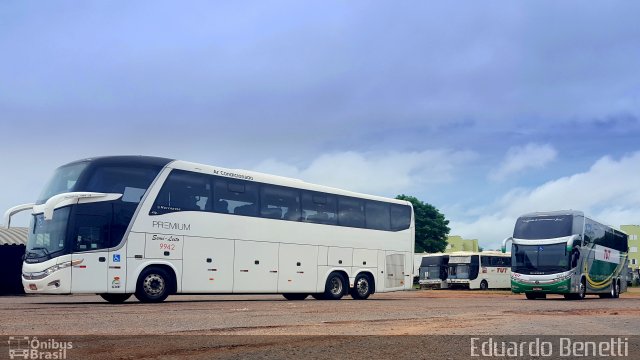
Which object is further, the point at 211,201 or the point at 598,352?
the point at 211,201

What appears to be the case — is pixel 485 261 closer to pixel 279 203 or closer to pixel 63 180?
pixel 279 203

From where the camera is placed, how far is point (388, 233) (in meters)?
26.6

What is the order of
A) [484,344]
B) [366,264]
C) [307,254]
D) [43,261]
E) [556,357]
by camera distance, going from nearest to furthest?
[556,357] < [484,344] < [43,261] < [307,254] < [366,264]

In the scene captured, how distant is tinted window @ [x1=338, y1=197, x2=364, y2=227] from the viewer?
81.3 feet

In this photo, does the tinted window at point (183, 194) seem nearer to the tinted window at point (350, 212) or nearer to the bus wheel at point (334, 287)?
the tinted window at point (350, 212)

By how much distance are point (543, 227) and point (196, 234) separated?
15507 mm

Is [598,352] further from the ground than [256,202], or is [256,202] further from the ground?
[256,202]

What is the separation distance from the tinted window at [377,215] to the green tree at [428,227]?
5052 cm

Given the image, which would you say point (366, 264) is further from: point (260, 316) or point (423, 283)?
point (423, 283)

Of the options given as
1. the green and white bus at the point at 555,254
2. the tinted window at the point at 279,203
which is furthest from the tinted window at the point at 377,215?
the green and white bus at the point at 555,254

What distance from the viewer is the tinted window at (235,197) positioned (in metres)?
20.8

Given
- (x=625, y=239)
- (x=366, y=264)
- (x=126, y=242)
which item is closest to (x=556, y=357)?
(x=126, y=242)

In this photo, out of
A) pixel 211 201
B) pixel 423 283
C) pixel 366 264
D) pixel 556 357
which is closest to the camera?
pixel 556 357

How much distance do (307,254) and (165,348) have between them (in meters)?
15.1
